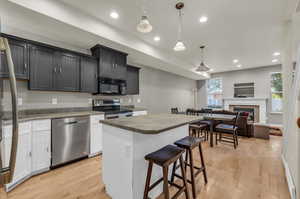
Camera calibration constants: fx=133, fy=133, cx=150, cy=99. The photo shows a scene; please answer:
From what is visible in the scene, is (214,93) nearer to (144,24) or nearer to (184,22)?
(184,22)

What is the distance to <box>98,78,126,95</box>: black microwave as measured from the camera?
336 centimetres

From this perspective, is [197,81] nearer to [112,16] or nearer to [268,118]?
[268,118]

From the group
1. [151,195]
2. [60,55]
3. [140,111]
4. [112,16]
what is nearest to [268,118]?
[140,111]

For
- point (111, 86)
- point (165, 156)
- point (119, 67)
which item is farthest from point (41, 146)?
point (119, 67)

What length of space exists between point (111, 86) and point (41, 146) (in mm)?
1936

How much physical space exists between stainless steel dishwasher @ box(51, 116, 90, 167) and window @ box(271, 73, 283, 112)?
310 inches

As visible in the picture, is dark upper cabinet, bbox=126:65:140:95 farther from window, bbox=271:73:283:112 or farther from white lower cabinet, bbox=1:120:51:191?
window, bbox=271:73:283:112

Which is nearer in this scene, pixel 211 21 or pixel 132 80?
pixel 211 21

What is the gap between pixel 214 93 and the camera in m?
7.98

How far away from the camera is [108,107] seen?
3.77 meters

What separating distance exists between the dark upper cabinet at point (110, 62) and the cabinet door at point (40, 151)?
1.69 meters

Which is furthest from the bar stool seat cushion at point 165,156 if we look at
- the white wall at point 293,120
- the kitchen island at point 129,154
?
the white wall at point 293,120

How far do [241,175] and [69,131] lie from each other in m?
3.12

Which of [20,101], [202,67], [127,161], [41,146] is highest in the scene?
[202,67]
